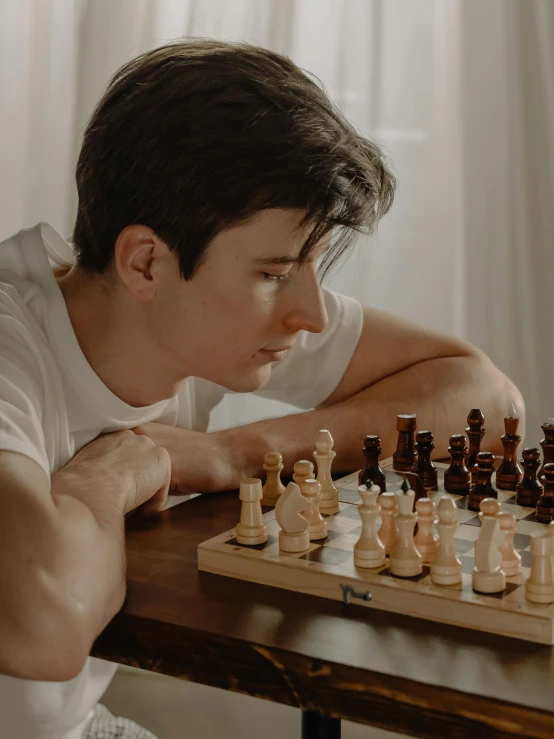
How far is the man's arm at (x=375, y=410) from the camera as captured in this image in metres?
1.62

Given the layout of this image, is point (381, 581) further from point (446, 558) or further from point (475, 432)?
point (475, 432)

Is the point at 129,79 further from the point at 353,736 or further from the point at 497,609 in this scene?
the point at 353,736

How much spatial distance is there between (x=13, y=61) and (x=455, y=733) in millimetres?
2607

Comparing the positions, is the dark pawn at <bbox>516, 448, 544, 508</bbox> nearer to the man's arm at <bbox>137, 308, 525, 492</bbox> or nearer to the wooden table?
the man's arm at <bbox>137, 308, 525, 492</bbox>

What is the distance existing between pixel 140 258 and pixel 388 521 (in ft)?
1.71

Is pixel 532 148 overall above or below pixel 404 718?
above

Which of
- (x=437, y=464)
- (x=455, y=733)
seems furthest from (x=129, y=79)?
(x=455, y=733)

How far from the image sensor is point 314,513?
1.32 meters

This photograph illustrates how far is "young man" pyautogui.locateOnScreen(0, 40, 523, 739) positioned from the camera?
1.37 m

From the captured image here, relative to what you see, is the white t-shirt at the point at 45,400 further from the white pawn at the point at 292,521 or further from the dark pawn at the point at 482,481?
the dark pawn at the point at 482,481

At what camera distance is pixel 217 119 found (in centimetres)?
138

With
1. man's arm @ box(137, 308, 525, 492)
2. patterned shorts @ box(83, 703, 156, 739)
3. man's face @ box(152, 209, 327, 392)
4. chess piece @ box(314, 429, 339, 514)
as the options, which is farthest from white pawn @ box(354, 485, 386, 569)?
patterned shorts @ box(83, 703, 156, 739)

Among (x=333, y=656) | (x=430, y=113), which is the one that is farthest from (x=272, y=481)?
(x=430, y=113)

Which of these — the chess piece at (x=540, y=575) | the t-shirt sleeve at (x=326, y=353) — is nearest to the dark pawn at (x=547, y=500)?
the chess piece at (x=540, y=575)
